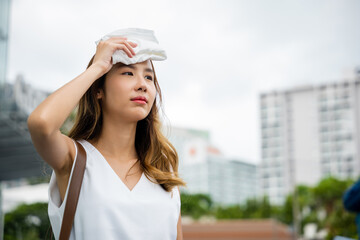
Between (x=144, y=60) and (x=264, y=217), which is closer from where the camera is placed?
(x=144, y=60)

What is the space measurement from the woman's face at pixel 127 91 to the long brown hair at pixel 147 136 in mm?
70

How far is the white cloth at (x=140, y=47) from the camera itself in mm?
1700

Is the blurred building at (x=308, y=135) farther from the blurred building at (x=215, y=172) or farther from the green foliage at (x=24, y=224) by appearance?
the green foliage at (x=24, y=224)

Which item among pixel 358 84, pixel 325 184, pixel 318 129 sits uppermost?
pixel 358 84

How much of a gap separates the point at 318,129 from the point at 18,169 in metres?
87.1

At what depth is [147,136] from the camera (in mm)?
1957

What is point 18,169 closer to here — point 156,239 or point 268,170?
point 156,239

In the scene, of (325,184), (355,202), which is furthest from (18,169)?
(325,184)

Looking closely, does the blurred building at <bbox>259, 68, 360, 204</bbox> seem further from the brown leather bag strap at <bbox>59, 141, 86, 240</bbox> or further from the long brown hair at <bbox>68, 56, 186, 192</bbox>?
the brown leather bag strap at <bbox>59, 141, 86, 240</bbox>

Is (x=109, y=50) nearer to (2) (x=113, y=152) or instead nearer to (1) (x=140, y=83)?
(1) (x=140, y=83)

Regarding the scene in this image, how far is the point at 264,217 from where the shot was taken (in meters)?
43.9

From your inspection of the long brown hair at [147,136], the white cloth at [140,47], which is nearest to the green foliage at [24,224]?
the long brown hair at [147,136]

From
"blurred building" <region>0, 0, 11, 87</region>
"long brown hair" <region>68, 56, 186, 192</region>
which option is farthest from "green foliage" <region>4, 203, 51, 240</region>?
"long brown hair" <region>68, 56, 186, 192</region>

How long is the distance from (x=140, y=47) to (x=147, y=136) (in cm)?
41
